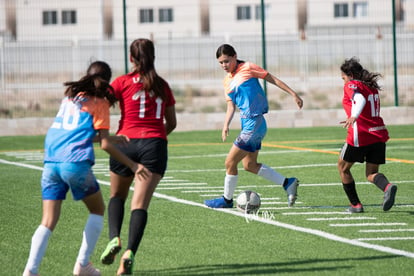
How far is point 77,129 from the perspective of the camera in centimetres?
782

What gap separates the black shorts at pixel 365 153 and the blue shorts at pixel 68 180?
177 inches

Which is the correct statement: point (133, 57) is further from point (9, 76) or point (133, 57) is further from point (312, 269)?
point (9, 76)

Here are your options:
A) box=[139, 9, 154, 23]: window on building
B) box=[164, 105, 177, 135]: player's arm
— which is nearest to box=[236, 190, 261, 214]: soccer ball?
box=[164, 105, 177, 135]: player's arm

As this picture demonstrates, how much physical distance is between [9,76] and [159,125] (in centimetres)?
2015

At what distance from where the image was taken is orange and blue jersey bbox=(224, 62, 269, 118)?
12125 millimetres

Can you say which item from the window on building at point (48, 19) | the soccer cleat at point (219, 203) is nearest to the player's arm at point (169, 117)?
the soccer cleat at point (219, 203)

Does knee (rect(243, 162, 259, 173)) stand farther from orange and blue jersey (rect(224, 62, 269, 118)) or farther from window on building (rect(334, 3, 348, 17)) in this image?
window on building (rect(334, 3, 348, 17))

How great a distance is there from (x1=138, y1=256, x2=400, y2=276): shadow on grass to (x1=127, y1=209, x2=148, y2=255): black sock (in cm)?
37

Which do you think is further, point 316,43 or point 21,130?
point 316,43

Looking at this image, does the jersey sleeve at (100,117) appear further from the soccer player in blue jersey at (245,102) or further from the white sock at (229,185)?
the white sock at (229,185)

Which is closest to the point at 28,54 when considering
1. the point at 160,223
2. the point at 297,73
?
the point at 297,73

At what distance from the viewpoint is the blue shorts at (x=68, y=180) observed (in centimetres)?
774

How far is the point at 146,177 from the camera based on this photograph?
26.8ft

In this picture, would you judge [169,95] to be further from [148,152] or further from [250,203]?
[250,203]
